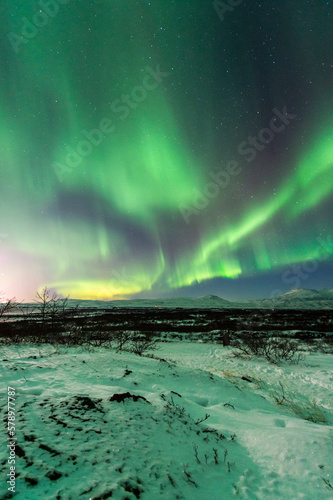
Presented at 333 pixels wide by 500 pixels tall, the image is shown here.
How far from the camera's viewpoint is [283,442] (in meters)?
2.71

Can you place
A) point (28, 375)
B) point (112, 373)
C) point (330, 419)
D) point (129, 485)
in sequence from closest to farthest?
1. point (129, 485)
2. point (28, 375)
3. point (330, 419)
4. point (112, 373)

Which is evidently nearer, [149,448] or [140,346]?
[149,448]

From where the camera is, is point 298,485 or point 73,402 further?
point 73,402

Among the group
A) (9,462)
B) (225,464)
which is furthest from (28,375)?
(225,464)

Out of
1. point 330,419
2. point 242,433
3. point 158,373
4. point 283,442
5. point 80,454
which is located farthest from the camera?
point 158,373

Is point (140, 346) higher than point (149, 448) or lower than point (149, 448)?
lower

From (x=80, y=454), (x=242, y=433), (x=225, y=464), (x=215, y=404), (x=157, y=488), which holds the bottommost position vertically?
(x=215, y=404)

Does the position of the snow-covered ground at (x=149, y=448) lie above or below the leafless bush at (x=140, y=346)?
above

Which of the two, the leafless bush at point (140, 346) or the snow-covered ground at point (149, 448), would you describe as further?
the leafless bush at point (140, 346)

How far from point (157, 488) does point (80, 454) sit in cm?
70

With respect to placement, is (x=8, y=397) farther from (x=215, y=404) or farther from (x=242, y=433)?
(x=215, y=404)

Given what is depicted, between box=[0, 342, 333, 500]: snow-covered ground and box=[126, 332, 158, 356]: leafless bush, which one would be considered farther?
box=[126, 332, 158, 356]: leafless bush

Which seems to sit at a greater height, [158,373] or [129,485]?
[129,485]

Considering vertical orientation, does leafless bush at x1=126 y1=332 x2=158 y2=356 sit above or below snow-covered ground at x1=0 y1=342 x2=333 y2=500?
below
